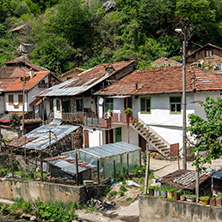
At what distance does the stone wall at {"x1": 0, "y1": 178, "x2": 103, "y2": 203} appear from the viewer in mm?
16688

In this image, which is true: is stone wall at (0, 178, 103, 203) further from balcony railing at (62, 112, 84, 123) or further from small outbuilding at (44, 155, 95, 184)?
balcony railing at (62, 112, 84, 123)

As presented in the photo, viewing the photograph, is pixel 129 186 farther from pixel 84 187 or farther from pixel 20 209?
pixel 20 209

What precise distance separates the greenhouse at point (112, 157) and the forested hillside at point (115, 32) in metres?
24.0

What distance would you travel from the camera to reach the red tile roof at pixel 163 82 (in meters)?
23.1

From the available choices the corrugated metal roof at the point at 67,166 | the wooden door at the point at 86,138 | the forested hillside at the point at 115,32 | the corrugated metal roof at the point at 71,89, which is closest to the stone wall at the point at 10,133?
the corrugated metal roof at the point at 71,89

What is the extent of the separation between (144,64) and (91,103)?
17637mm

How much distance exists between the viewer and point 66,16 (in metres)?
58.7

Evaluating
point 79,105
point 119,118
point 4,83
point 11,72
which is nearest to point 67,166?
point 119,118

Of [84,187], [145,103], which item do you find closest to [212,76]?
[145,103]

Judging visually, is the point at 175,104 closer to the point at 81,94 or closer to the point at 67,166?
the point at 81,94

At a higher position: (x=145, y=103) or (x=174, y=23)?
(x=174, y=23)

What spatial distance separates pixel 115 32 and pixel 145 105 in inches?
1326

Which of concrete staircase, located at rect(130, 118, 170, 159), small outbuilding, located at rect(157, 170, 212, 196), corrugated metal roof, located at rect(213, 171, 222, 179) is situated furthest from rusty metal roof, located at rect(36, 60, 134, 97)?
corrugated metal roof, located at rect(213, 171, 222, 179)

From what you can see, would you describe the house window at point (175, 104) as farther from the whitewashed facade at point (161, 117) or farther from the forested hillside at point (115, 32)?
the forested hillside at point (115, 32)
